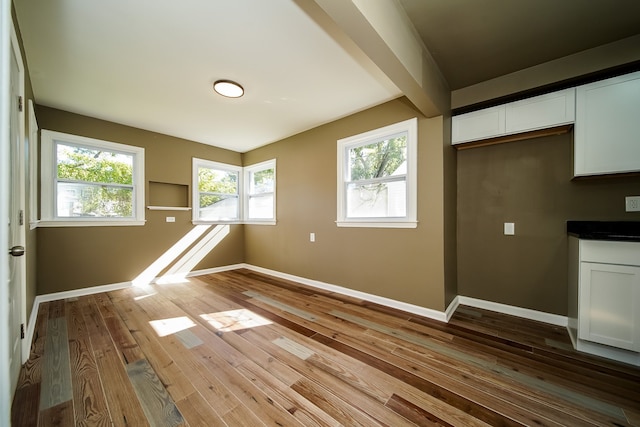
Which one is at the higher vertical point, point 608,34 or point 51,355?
point 608,34

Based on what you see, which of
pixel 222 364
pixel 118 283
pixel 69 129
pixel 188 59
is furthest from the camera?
pixel 118 283

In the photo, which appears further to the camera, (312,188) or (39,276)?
(312,188)

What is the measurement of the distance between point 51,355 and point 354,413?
93.5 inches

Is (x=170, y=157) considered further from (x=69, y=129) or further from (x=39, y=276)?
(x=39, y=276)

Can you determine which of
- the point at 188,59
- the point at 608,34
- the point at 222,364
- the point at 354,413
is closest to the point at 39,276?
the point at 222,364

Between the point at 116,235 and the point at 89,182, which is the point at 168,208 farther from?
the point at 89,182

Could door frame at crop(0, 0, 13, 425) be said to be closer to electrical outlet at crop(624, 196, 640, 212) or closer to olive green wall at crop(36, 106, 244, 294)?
olive green wall at crop(36, 106, 244, 294)

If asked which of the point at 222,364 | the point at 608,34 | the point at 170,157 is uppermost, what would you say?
the point at 608,34

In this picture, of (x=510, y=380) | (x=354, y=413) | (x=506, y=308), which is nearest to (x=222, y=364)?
(x=354, y=413)

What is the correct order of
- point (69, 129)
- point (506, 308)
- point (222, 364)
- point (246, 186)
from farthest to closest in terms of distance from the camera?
1. point (246, 186)
2. point (69, 129)
3. point (506, 308)
4. point (222, 364)

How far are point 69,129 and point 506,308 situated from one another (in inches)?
235

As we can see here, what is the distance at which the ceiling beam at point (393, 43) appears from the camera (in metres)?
1.34

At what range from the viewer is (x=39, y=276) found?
9.87 feet

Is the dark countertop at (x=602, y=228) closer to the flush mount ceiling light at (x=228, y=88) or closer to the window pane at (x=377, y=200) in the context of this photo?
the window pane at (x=377, y=200)
